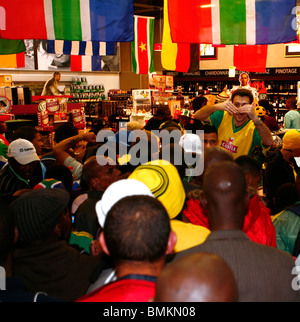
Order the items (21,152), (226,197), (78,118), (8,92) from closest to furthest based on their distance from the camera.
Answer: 1. (226,197)
2. (21,152)
3. (78,118)
4. (8,92)

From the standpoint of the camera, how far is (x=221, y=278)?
1.11 meters

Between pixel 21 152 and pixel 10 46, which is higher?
pixel 10 46

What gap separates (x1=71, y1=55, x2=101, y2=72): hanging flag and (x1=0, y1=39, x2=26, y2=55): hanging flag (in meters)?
5.25

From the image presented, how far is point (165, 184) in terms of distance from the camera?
210 centimetres

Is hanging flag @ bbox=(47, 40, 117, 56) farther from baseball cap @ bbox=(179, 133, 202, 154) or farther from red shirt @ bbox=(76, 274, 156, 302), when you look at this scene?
red shirt @ bbox=(76, 274, 156, 302)

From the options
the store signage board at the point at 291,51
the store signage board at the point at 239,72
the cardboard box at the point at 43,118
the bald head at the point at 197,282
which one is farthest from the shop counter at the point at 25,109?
the store signage board at the point at 291,51

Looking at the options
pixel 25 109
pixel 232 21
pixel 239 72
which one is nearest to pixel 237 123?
pixel 232 21

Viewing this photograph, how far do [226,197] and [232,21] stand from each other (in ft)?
11.0

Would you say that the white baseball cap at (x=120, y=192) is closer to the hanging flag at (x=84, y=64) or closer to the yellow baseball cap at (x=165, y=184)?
the yellow baseball cap at (x=165, y=184)

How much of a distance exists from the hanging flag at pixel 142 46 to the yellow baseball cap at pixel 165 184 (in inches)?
252

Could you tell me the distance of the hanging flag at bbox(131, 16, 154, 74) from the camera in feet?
27.3

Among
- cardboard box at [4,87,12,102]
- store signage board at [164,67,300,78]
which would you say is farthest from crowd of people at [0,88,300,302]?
store signage board at [164,67,300,78]

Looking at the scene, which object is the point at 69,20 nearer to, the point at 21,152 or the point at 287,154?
the point at 21,152
